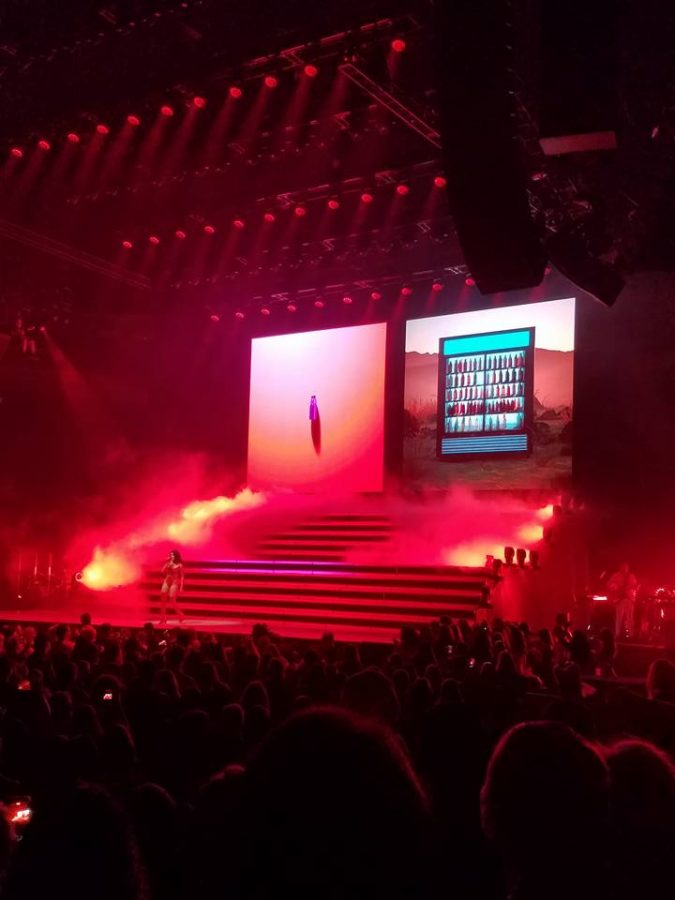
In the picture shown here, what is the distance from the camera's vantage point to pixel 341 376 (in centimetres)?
1841

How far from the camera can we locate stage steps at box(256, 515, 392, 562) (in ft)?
54.0

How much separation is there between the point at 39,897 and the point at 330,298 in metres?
17.4

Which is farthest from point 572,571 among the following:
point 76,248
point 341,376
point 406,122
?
point 76,248

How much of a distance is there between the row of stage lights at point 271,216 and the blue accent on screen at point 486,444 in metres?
5.32

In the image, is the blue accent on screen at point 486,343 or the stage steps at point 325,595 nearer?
the stage steps at point 325,595

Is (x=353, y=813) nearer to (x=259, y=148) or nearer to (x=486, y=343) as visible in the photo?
(x=259, y=148)

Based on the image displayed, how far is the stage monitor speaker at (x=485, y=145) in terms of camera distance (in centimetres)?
507

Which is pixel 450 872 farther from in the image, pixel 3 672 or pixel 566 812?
pixel 3 672

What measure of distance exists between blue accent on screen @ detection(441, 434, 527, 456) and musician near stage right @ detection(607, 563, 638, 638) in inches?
123

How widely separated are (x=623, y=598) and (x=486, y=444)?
13.4ft

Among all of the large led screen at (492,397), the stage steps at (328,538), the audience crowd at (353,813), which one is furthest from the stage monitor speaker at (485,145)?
the stage steps at (328,538)

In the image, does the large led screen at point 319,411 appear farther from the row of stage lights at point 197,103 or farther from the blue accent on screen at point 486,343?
the row of stage lights at point 197,103

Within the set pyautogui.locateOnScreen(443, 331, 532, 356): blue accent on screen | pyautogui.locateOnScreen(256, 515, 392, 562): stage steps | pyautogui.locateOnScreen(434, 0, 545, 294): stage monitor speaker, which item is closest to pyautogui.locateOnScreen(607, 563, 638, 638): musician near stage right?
pyautogui.locateOnScreen(256, 515, 392, 562): stage steps

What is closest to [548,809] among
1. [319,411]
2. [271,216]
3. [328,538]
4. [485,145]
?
[485,145]
